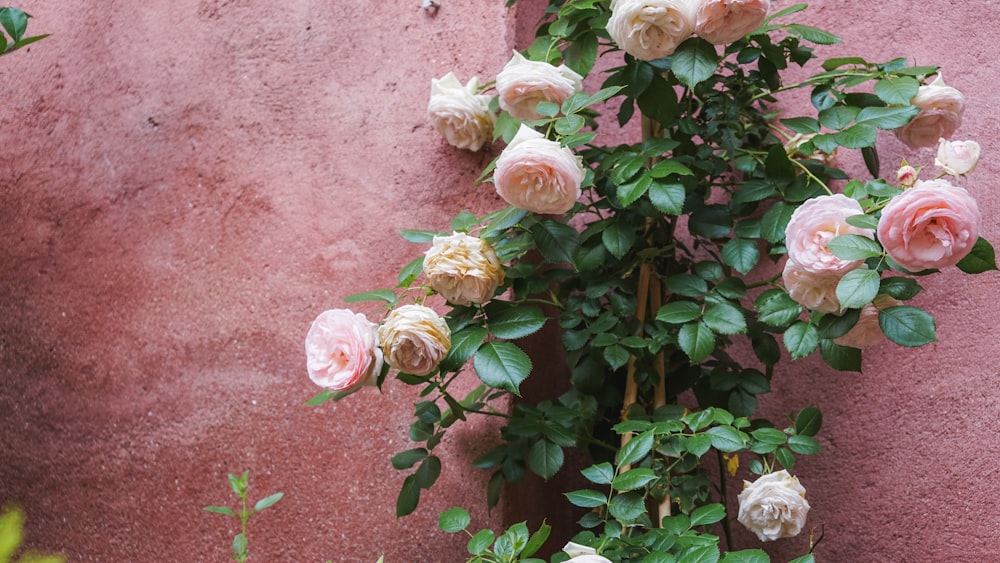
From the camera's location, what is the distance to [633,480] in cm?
102

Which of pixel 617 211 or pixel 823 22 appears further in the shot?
pixel 823 22

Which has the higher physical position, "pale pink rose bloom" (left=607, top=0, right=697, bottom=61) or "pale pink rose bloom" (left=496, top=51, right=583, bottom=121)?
"pale pink rose bloom" (left=607, top=0, right=697, bottom=61)

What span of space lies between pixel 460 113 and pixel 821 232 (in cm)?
68

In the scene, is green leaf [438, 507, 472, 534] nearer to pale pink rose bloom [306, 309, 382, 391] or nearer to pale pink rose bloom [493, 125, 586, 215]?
pale pink rose bloom [306, 309, 382, 391]

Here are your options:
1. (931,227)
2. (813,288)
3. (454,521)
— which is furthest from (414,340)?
(931,227)

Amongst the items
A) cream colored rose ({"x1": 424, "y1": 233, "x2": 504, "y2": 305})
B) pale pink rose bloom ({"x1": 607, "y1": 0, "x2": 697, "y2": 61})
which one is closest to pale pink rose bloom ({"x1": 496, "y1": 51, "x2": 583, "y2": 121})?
pale pink rose bloom ({"x1": 607, "y1": 0, "x2": 697, "y2": 61})

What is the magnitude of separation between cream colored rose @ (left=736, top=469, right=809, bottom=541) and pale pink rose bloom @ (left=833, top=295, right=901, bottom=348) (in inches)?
8.9

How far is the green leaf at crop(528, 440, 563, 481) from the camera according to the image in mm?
1173

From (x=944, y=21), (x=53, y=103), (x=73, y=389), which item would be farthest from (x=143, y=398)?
(x=944, y=21)

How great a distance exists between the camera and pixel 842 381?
1375mm

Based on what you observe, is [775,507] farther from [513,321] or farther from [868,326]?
[513,321]

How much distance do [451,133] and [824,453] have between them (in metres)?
0.85

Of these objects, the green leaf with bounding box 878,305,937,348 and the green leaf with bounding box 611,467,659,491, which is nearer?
the green leaf with bounding box 878,305,937,348

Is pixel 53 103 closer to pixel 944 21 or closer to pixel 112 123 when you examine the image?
pixel 112 123
